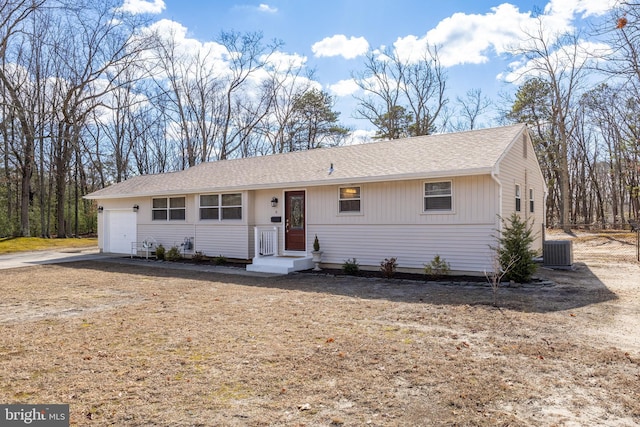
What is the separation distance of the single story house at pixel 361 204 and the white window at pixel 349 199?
0.03 metres

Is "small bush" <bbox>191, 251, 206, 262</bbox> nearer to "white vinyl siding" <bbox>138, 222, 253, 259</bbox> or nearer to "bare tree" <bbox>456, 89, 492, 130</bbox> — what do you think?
"white vinyl siding" <bbox>138, 222, 253, 259</bbox>

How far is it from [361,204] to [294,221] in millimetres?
2418

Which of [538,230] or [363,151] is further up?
[363,151]

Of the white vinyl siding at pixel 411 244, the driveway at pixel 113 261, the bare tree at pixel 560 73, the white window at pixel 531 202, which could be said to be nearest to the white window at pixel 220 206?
the driveway at pixel 113 261

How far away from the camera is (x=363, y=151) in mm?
13328

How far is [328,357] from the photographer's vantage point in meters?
4.17

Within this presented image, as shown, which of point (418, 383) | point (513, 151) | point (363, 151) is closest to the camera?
→ point (418, 383)

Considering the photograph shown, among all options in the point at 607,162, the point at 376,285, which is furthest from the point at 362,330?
the point at 607,162

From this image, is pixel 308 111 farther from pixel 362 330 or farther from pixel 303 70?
pixel 362 330

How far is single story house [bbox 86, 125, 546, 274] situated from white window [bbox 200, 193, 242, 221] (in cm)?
4

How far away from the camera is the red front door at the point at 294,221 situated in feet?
40.2

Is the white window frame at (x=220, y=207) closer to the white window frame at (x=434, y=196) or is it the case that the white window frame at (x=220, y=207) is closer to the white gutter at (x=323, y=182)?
the white gutter at (x=323, y=182)

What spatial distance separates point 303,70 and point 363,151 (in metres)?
18.4

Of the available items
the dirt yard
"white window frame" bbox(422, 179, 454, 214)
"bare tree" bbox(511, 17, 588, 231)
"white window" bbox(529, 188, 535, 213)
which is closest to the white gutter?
"white window frame" bbox(422, 179, 454, 214)
